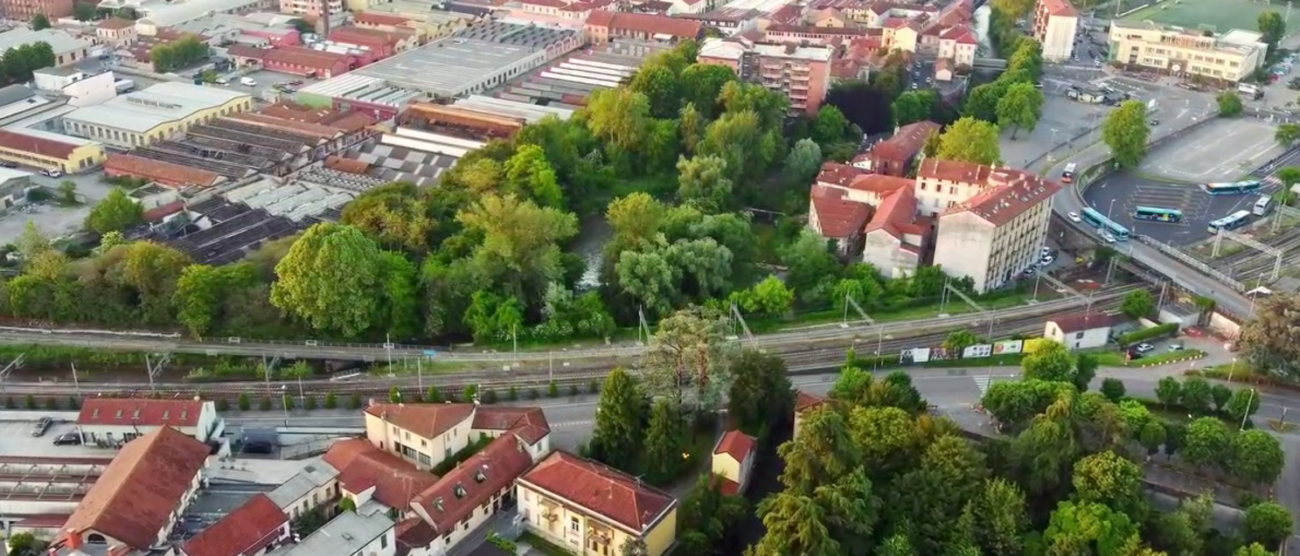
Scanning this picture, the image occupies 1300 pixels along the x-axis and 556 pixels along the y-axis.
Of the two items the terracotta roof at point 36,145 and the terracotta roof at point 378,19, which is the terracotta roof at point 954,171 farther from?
the terracotta roof at point 378,19

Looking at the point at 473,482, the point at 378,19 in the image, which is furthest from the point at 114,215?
the point at 378,19

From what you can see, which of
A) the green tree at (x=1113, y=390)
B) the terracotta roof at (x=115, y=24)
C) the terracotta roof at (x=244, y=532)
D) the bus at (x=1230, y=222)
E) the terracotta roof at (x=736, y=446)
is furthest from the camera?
the terracotta roof at (x=115, y=24)

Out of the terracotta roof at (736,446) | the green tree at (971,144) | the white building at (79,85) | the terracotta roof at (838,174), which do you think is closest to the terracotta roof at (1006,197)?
the green tree at (971,144)

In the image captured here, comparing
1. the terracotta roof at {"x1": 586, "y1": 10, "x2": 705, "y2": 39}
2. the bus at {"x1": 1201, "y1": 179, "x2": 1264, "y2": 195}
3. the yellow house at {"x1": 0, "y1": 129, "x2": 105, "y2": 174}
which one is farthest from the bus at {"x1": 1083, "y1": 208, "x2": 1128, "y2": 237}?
the yellow house at {"x1": 0, "y1": 129, "x2": 105, "y2": 174}

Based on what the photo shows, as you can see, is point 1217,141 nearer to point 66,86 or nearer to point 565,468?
point 565,468

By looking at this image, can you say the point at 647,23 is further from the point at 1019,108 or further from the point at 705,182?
the point at 705,182

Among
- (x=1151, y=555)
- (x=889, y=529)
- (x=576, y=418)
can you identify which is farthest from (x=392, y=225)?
(x=1151, y=555)

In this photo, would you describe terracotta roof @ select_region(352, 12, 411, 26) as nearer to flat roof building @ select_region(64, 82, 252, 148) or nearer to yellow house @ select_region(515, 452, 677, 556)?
flat roof building @ select_region(64, 82, 252, 148)
